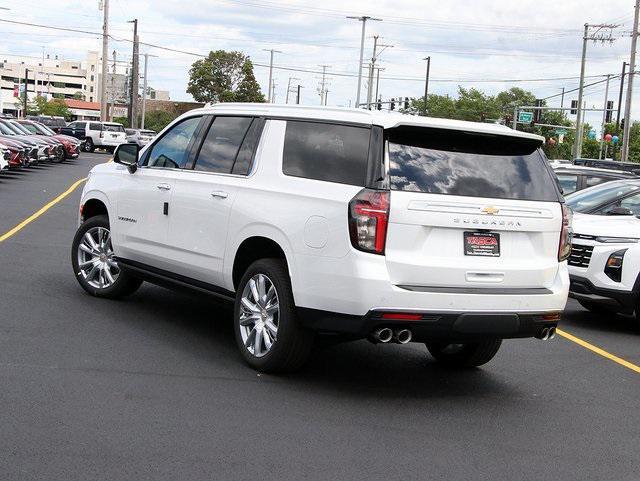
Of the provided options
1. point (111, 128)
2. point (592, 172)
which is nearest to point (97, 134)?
point (111, 128)

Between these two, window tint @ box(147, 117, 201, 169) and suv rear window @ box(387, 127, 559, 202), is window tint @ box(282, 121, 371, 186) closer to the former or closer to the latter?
suv rear window @ box(387, 127, 559, 202)

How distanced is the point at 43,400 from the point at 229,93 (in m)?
90.9

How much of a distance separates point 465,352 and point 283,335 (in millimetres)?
1815

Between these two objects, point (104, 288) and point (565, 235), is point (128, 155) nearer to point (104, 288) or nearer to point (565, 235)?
point (104, 288)

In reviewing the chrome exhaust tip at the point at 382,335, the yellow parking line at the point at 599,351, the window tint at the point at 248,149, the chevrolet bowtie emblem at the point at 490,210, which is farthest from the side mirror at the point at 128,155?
the yellow parking line at the point at 599,351

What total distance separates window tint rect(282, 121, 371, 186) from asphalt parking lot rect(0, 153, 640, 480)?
1505 mm

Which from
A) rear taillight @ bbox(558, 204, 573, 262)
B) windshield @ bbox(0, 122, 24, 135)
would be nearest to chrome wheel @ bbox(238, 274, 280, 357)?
rear taillight @ bbox(558, 204, 573, 262)

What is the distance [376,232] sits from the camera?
6.16 metres

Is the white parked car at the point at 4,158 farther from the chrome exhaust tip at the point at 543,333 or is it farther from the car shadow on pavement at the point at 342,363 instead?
the chrome exhaust tip at the point at 543,333

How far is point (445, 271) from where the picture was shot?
629 cm

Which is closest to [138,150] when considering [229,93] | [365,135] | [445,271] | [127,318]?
[127,318]

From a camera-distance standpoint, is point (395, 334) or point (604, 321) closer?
point (395, 334)

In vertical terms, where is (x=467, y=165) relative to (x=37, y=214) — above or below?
above

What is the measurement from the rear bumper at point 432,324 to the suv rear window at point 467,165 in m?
0.85
